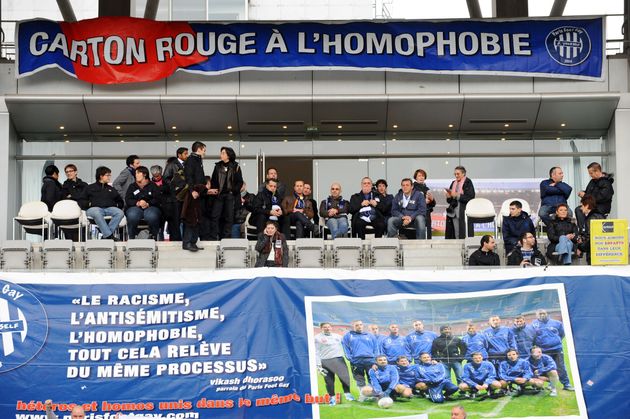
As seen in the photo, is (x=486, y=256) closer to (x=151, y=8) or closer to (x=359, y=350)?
(x=359, y=350)

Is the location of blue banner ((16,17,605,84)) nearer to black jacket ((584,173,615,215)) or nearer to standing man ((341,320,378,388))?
black jacket ((584,173,615,215))

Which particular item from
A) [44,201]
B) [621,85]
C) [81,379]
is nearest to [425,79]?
[621,85]

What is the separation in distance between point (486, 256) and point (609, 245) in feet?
6.43

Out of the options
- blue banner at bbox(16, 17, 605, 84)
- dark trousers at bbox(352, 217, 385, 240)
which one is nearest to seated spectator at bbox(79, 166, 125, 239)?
blue banner at bbox(16, 17, 605, 84)

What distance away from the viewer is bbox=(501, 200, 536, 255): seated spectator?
19438 millimetres

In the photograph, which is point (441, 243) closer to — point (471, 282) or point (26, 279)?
point (471, 282)

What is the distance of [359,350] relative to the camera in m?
15.6

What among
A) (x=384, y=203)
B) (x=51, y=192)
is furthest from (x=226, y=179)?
(x=51, y=192)

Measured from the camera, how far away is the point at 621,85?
81.7 ft

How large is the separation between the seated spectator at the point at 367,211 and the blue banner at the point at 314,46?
174 inches

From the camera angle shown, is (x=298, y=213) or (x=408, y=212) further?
(x=298, y=213)

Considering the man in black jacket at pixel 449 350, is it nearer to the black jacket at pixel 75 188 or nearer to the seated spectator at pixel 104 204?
the seated spectator at pixel 104 204

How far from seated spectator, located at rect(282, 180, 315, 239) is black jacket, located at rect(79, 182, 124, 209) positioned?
3.12m

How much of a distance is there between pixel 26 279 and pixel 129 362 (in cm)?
197
